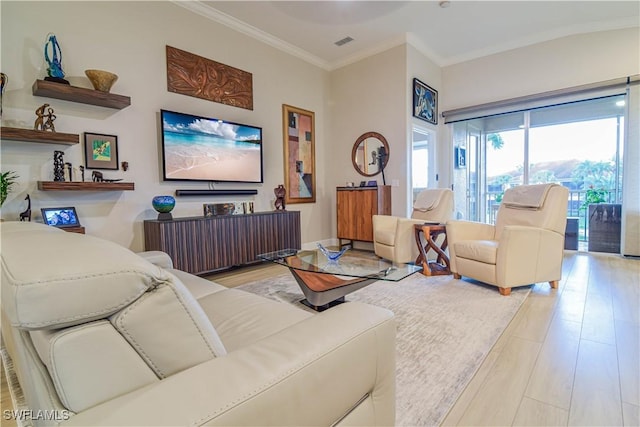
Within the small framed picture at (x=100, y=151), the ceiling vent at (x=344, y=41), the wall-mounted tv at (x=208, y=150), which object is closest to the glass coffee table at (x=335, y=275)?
the wall-mounted tv at (x=208, y=150)

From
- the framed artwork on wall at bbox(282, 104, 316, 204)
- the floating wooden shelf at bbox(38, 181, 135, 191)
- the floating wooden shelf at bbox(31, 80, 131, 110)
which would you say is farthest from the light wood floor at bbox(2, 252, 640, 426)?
the framed artwork on wall at bbox(282, 104, 316, 204)

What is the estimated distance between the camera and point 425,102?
15.6 feet

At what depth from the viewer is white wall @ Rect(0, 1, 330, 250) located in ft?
7.99

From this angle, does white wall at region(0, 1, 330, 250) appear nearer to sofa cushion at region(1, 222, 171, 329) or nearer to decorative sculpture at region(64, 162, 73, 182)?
decorative sculpture at region(64, 162, 73, 182)

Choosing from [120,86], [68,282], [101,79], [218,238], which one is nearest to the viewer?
[68,282]

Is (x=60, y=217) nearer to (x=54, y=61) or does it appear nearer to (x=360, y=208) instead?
(x=54, y=61)

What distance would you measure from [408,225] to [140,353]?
11.1 feet

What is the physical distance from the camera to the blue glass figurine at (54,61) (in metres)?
2.46

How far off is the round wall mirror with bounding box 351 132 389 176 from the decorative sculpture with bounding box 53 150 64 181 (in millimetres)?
3735

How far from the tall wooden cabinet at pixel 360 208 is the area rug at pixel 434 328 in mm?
1495

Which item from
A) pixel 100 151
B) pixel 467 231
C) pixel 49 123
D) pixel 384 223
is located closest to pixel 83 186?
pixel 100 151

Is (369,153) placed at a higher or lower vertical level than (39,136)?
higher

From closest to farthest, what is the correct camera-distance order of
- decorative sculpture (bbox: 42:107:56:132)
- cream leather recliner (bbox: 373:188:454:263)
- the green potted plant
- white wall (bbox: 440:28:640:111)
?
the green potted plant, decorative sculpture (bbox: 42:107:56:132), cream leather recliner (bbox: 373:188:454:263), white wall (bbox: 440:28:640:111)

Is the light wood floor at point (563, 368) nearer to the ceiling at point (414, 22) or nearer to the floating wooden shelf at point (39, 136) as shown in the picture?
the floating wooden shelf at point (39, 136)
